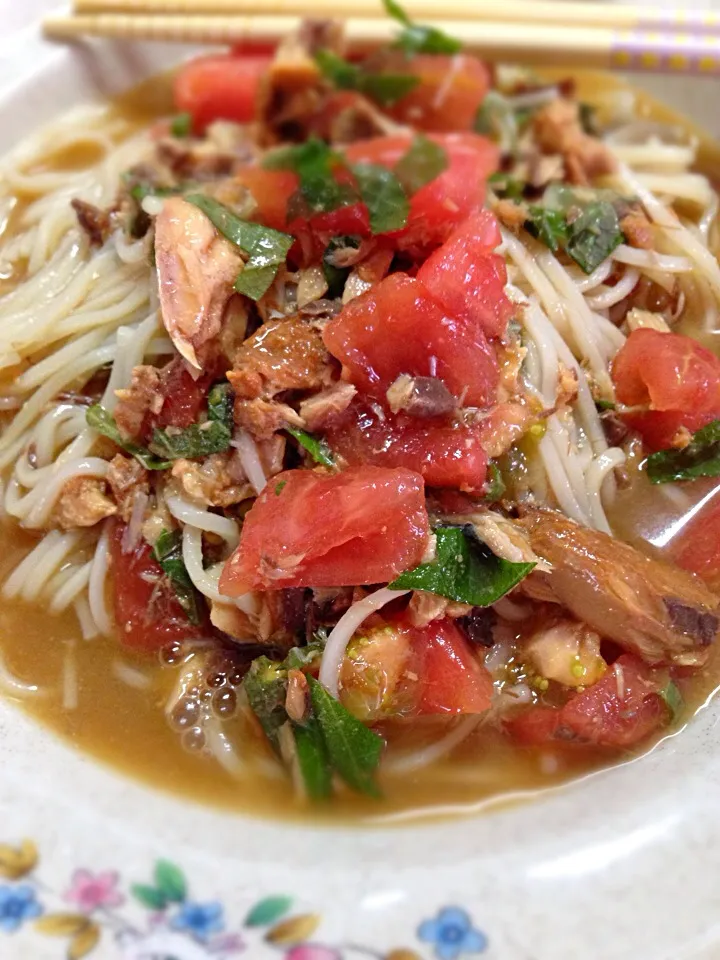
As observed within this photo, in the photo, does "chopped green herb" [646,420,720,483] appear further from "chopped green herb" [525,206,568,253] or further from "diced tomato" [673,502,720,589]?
"chopped green herb" [525,206,568,253]

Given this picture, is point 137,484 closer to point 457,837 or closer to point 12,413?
point 12,413

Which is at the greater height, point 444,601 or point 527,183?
point 527,183

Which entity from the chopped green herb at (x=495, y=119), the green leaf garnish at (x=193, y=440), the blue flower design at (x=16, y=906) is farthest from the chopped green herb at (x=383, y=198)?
the blue flower design at (x=16, y=906)

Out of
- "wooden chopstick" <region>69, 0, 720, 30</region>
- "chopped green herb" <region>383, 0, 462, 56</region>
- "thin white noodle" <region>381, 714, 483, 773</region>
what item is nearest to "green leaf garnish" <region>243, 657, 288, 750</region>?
"thin white noodle" <region>381, 714, 483, 773</region>

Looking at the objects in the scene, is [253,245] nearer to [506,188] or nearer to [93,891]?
[506,188]

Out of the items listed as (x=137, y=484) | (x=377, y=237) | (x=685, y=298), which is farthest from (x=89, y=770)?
(x=685, y=298)
